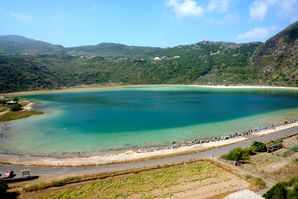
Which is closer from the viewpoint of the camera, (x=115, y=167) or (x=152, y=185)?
(x=152, y=185)

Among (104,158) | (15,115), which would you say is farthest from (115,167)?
(15,115)

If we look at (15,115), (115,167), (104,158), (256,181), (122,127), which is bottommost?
(15,115)

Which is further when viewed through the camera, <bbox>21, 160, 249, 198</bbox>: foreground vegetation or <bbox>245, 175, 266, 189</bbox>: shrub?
<bbox>245, 175, 266, 189</bbox>: shrub

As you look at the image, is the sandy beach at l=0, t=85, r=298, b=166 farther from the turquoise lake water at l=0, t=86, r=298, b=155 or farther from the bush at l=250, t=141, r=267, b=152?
the bush at l=250, t=141, r=267, b=152

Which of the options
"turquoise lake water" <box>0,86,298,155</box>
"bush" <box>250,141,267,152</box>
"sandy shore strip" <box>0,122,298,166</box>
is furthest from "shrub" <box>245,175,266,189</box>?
"turquoise lake water" <box>0,86,298,155</box>

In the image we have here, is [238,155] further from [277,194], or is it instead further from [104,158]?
[104,158]

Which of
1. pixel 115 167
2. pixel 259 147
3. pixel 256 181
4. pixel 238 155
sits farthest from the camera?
pixel 259 147

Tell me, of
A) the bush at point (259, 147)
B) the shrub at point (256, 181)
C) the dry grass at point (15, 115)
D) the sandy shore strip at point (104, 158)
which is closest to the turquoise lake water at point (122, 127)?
the sandy shore strip at point (104, 158)

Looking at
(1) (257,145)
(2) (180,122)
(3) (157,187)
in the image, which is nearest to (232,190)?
(3) (157,187)

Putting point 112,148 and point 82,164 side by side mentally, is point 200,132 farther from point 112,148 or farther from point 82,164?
point 82,164

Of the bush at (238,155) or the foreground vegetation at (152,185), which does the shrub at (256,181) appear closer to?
the foreground vegetation at (152,185)

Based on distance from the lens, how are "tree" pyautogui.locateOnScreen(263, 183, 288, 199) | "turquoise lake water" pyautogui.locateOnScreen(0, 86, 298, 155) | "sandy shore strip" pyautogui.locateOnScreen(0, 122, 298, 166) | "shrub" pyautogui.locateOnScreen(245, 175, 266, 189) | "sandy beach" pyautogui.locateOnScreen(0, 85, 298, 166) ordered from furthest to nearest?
"turquoise lake water" pyautogui.locateOnScreen(0, 86, 298, 155), "sandy beach" pyautogui.locateOnScreen(0, 85, 298, 166), "sandy shore strip" pyautogui.locateOnScreen(0, 122, 298, 166), "shrub" pyautogui.locateOnScreen(245, 175, 266, 189), "tree" pyautogui.locateOnScreen(263, 183, 288, 199)
